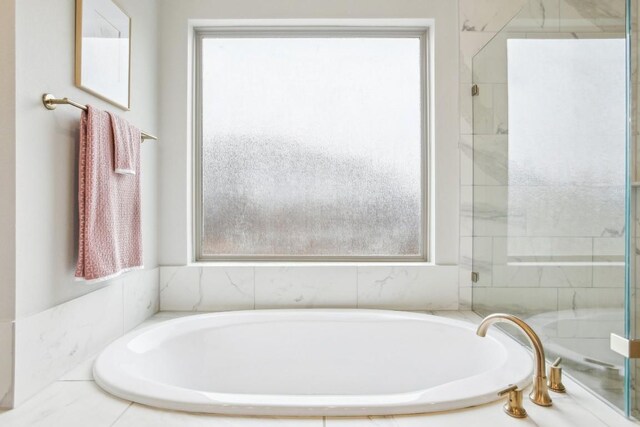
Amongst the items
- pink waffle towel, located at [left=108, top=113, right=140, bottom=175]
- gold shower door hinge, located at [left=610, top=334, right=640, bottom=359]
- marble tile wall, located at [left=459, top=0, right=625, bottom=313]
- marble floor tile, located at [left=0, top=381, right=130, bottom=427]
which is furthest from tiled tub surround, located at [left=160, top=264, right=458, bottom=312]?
gold shower door hinge, located at [left=610, top=334, right=640, bottom=359]

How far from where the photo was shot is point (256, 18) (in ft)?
6.74

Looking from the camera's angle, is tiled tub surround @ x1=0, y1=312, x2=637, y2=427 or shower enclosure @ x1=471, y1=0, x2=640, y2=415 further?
shower enclosure @ x1=471, y1=0, x2=640, y2=415

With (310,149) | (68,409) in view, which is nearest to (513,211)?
(310,149)

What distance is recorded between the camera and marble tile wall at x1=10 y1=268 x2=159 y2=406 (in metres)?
1.10

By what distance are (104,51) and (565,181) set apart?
1.75 m

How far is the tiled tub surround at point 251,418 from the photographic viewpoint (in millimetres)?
962

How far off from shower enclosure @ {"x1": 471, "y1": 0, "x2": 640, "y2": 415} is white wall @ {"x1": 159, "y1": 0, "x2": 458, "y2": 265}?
0.53 ft

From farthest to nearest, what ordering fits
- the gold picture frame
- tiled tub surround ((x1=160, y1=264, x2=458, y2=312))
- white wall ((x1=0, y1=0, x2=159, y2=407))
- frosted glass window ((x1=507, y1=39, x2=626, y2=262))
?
tiled tub surround ((x1=160, y1=264, x2=458, y2=312)) → the gold picture frame → frosted glass window ((x1=507, y1=39, x2=626, y2=262)) → white wall ((x1=0, y1=0, x2=159, y2=407))

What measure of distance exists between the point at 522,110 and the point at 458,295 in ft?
3.13

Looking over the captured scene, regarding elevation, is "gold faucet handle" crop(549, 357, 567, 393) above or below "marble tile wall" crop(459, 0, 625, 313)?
below

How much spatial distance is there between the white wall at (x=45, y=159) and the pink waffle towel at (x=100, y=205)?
0.05 m

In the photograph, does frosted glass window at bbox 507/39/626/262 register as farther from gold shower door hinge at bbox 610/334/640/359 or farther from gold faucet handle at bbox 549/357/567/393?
gold faucet handle at bbox 549/357/567/393

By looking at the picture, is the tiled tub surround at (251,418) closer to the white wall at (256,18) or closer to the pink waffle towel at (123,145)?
the pink waffle towel at (123,145)
